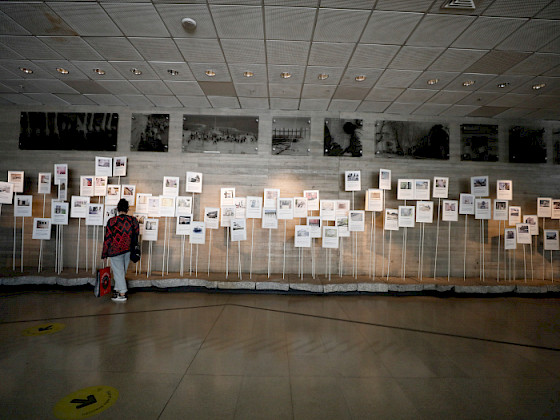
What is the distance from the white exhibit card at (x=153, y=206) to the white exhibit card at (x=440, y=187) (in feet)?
20.9

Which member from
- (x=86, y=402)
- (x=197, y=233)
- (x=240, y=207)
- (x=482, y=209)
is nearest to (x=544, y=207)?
(x=482, y=209)

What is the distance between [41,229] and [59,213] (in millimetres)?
521

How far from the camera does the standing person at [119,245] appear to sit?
513 centimetres

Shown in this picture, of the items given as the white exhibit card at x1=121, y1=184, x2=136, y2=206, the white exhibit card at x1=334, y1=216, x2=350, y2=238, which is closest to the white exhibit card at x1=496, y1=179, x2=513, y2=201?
the white exhibit card at x1=334, y1=216, x2=350, y2=238

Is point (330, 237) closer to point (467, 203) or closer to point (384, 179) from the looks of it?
point (384, 179)

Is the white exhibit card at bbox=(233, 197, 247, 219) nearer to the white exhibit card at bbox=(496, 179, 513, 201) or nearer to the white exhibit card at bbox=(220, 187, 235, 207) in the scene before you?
the white exhibit card at bbox=(220, 187, 235, 207)

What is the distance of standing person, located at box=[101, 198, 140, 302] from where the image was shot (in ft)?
16.8

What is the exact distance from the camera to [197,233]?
6086 millimetres

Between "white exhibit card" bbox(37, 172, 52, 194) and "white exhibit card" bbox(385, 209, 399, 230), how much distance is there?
7825mm

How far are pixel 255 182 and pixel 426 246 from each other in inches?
175

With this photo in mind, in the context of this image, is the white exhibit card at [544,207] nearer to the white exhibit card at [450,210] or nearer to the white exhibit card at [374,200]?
the white exhibit card at [450,210]

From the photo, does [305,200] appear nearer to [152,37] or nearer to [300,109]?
[300,109]

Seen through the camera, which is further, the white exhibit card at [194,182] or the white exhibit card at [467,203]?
the white exhibit card at [467,203]

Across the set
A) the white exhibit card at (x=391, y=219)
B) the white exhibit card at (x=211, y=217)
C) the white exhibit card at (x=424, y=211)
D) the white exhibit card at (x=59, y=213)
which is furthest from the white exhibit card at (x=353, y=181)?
the white exhibit card at (x=59, y=213)
